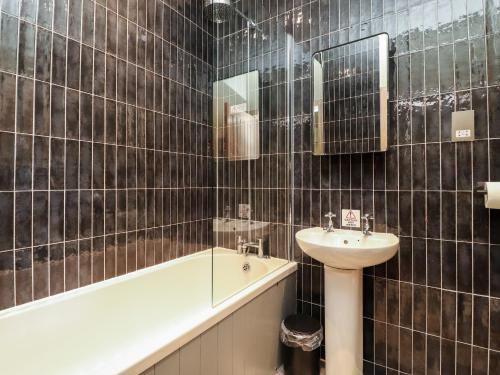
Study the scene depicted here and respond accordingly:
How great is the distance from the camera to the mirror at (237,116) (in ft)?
6.13

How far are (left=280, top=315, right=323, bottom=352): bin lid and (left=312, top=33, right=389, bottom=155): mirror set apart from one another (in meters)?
1.10

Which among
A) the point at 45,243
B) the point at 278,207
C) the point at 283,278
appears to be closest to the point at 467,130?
the point at 278,207

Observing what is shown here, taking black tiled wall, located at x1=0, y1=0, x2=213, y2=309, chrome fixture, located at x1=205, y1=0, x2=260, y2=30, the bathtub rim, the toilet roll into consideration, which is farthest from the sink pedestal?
chrome fixture, located at x1=205, y1=0, x2=260, y2=30

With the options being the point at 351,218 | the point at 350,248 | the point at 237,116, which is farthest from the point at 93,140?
the point at 351,218

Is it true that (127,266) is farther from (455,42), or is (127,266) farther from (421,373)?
(455,42)

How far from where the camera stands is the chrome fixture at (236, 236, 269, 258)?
193 centimetres

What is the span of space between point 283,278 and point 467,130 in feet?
4.46

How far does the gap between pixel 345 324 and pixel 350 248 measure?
1.70ft

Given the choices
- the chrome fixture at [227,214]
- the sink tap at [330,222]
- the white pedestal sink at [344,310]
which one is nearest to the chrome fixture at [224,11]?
the chrome fixture at [227,214]

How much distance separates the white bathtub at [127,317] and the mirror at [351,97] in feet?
3.14

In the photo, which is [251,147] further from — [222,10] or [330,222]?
[222,10]

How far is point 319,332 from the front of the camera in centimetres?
164

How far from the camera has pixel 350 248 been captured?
136 centimetres

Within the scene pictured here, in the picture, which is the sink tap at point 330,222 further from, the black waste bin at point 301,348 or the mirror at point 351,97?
the black waste bin at point 301,348
